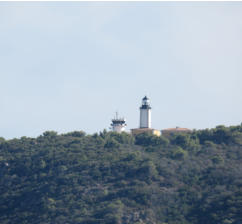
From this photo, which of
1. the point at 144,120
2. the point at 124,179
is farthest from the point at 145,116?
the point at 124,179

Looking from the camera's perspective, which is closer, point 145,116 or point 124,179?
point 124,179

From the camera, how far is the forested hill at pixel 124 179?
2451 inches

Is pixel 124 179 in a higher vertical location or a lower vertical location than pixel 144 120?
lower

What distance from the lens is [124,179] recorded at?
225 ft

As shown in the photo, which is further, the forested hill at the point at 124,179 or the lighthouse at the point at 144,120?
the lighthouse at the point at 144,120

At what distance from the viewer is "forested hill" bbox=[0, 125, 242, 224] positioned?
62250 millimetres

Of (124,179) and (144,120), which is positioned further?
(144,120)

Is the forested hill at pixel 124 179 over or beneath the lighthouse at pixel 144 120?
beneath

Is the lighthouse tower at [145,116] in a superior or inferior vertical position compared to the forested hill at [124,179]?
superior

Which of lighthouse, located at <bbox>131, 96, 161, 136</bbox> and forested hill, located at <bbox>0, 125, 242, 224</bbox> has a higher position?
lighthouse, located at <bbox>131, 96, 161, 136</bbox>

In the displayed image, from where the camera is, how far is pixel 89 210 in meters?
63.4

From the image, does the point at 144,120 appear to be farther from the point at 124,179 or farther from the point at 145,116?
the point at 124,179

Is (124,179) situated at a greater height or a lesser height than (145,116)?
lesser

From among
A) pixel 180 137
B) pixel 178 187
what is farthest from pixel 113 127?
pixel 178 187
